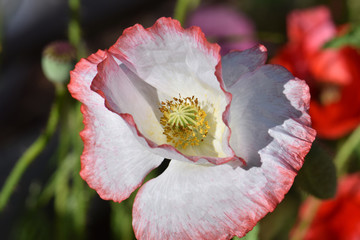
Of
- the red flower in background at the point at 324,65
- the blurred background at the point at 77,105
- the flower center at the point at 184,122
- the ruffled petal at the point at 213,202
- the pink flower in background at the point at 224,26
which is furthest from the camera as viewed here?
the pink flower in background at the point at 224,26

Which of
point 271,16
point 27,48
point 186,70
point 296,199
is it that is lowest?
point 296,199

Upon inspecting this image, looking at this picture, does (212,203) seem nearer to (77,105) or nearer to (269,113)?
(269,113)

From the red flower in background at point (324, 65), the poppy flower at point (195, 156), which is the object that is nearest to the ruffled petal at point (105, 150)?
the poppy flower at point (195, 156)

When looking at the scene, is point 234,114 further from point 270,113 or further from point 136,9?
A: point 136,9

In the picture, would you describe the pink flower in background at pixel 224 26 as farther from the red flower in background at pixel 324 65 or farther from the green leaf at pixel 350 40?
the green leaf at pixel 350 40

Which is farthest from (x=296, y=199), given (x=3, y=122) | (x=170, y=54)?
(x=3, y=122)
